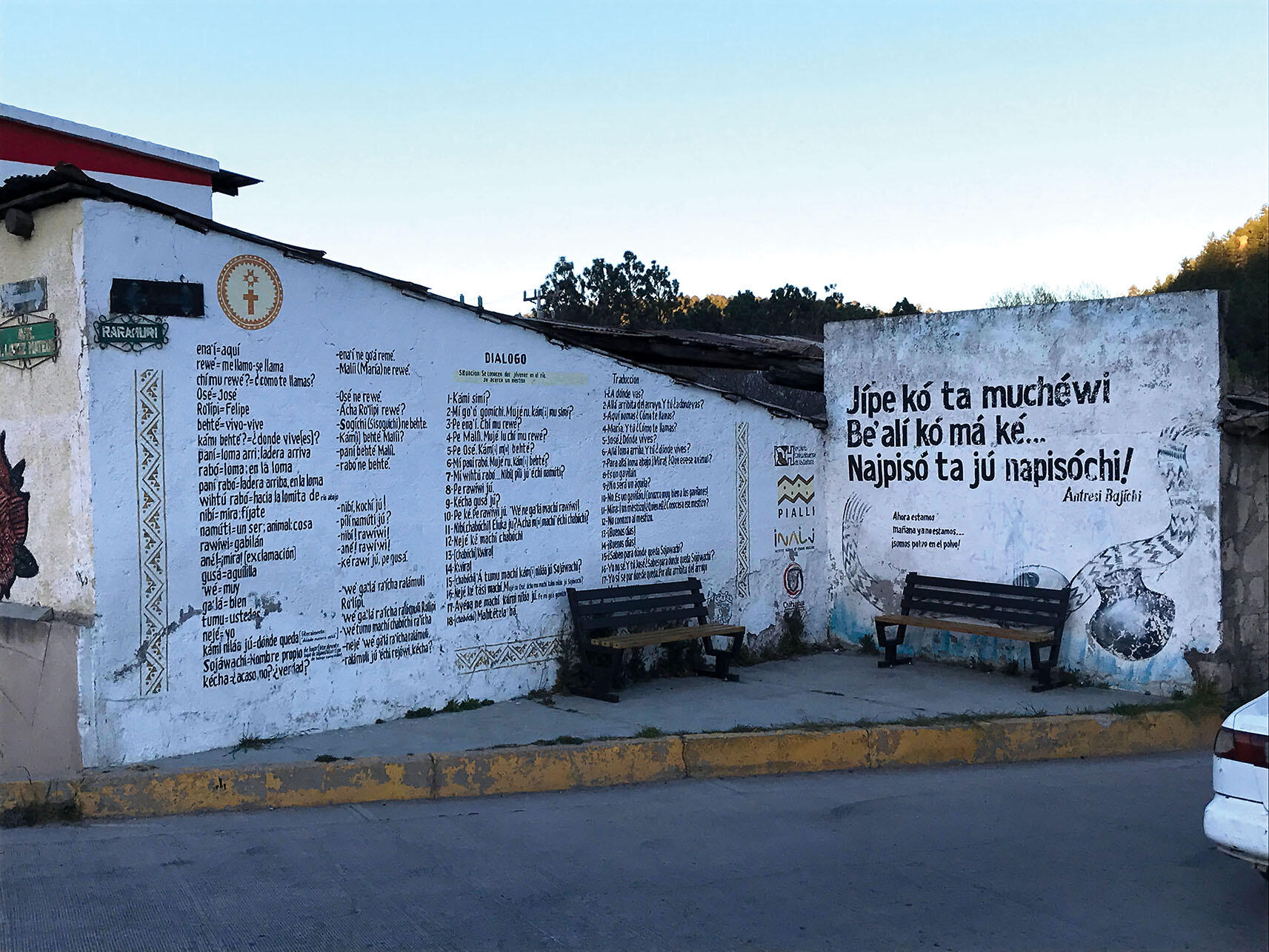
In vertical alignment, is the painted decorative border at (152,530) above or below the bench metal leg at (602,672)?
above

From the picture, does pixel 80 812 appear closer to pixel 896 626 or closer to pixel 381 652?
pixel 381 652

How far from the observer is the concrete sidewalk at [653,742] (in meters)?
6.44

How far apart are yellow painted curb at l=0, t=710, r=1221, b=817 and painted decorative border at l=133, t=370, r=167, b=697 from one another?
665 mm

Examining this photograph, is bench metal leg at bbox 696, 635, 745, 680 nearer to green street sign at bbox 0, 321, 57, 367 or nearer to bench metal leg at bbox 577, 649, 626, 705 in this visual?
bench metal leg at bbox 577, 649, 626, 705

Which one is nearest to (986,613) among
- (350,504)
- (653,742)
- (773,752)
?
(773,752)

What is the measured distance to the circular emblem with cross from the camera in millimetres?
7055

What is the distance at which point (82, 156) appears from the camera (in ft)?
40.2

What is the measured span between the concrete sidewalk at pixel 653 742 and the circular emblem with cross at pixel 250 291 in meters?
2.67

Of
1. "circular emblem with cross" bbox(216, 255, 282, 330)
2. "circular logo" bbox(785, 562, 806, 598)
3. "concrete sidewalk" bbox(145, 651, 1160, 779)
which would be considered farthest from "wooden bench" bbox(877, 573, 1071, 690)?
"circular emblem with cross" bbox(216, 255, 282, 330)

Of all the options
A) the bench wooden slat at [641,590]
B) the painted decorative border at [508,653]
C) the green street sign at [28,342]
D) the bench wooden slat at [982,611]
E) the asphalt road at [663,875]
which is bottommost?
the asphalt road at [663,875]

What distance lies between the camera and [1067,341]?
9242mm

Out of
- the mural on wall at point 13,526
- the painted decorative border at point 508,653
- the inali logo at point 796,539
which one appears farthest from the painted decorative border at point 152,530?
the inali logo at point 796,539

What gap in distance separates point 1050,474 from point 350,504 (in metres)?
5.60

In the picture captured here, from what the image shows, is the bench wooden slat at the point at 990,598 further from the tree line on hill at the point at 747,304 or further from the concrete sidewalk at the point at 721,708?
the tree line on hill at the point at 747,304
